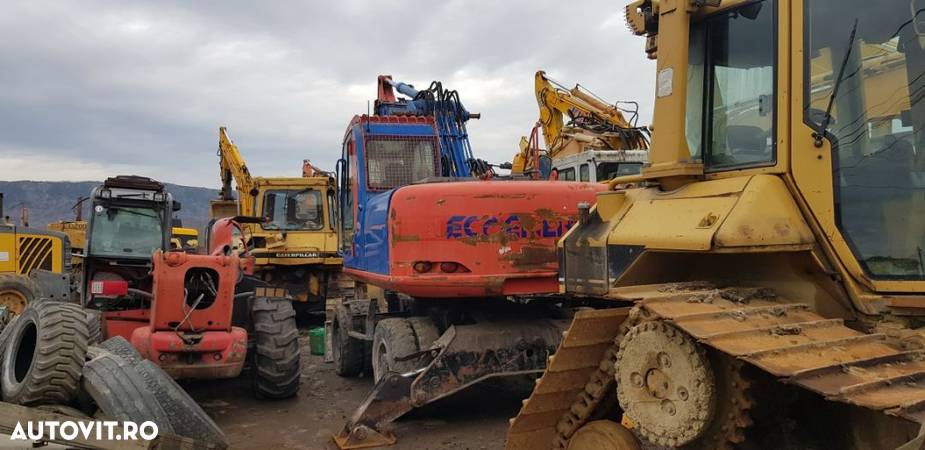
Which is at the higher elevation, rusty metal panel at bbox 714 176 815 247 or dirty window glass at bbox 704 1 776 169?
dirty window glass at bbox 704 1 776 169

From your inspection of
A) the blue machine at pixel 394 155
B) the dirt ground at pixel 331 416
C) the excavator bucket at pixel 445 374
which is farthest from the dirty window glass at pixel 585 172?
the excavator bucket at pixel 445 374

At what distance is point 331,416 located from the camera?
6707 millimetres

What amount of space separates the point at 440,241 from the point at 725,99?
2.65 m

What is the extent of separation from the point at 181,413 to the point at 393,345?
5.85 feet

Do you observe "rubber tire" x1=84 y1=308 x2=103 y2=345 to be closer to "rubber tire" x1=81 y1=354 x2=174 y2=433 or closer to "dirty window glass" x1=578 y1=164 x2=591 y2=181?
"rubber tire" x1=81 y1=354 x2=174 y2=433

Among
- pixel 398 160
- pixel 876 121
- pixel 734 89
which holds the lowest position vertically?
pixel 876 121

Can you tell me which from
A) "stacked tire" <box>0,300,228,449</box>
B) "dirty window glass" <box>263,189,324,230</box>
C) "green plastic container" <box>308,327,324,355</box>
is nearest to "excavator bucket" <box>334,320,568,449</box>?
"stacked tire" <box>0,300,228,449</box>

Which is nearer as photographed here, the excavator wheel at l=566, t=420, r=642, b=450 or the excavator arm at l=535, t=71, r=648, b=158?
the excavator wheel at l=566, t=420, r=642, b=450

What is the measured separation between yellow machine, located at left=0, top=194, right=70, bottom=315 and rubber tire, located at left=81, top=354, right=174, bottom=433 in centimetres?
743

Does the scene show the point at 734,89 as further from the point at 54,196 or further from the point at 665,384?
the point at 54,196

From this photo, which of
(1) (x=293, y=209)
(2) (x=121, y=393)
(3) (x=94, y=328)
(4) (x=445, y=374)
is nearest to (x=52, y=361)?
(2) (x=121, y=393)

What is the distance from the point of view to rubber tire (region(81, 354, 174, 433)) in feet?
15.6

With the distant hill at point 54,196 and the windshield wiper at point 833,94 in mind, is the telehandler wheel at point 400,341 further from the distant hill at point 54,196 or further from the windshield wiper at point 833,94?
the distant hill at point 54,196

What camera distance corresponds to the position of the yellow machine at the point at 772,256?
2578 mm
